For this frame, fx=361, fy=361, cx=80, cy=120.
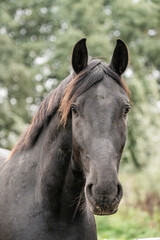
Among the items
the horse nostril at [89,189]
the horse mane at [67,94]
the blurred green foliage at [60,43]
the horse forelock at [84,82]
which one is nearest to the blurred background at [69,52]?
the blurred green foliage at [60,43]

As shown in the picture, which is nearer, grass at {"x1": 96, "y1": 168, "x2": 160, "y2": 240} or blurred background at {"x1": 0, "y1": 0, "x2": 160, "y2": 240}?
grass at {"x1": 96, "y1": 168, "x2": 160, "y2": 240}

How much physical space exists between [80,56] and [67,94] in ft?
1.06

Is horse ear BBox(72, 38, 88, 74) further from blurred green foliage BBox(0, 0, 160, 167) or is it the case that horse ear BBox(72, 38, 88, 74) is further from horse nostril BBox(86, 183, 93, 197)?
blurred green foliage BBox(0, 0, 160, 167)

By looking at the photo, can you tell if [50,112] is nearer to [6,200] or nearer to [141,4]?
[6,200]

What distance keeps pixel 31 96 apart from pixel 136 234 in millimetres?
10702

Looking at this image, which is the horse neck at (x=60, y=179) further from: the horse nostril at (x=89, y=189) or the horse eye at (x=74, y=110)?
the horse nostril at (x=89, y=189)

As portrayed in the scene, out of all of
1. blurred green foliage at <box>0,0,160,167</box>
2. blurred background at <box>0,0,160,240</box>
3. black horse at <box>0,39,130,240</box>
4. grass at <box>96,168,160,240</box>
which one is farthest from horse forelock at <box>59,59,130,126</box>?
blurred green foliage at <box>0,0,160,167</box>

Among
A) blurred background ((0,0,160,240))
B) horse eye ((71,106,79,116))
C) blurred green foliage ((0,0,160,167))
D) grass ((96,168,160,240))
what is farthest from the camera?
blurred green foliage ((0,0,160,167))

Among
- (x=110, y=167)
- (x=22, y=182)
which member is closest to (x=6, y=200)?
(x=22, y=182)

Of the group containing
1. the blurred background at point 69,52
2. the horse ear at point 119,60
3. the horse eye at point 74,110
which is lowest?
the horse eye at point 74,110

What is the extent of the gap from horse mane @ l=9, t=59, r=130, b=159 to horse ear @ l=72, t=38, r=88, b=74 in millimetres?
50

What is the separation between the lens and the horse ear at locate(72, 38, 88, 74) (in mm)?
2701

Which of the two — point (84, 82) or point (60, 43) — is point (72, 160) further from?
point (60, 43)

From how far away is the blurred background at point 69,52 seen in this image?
1207 cm
